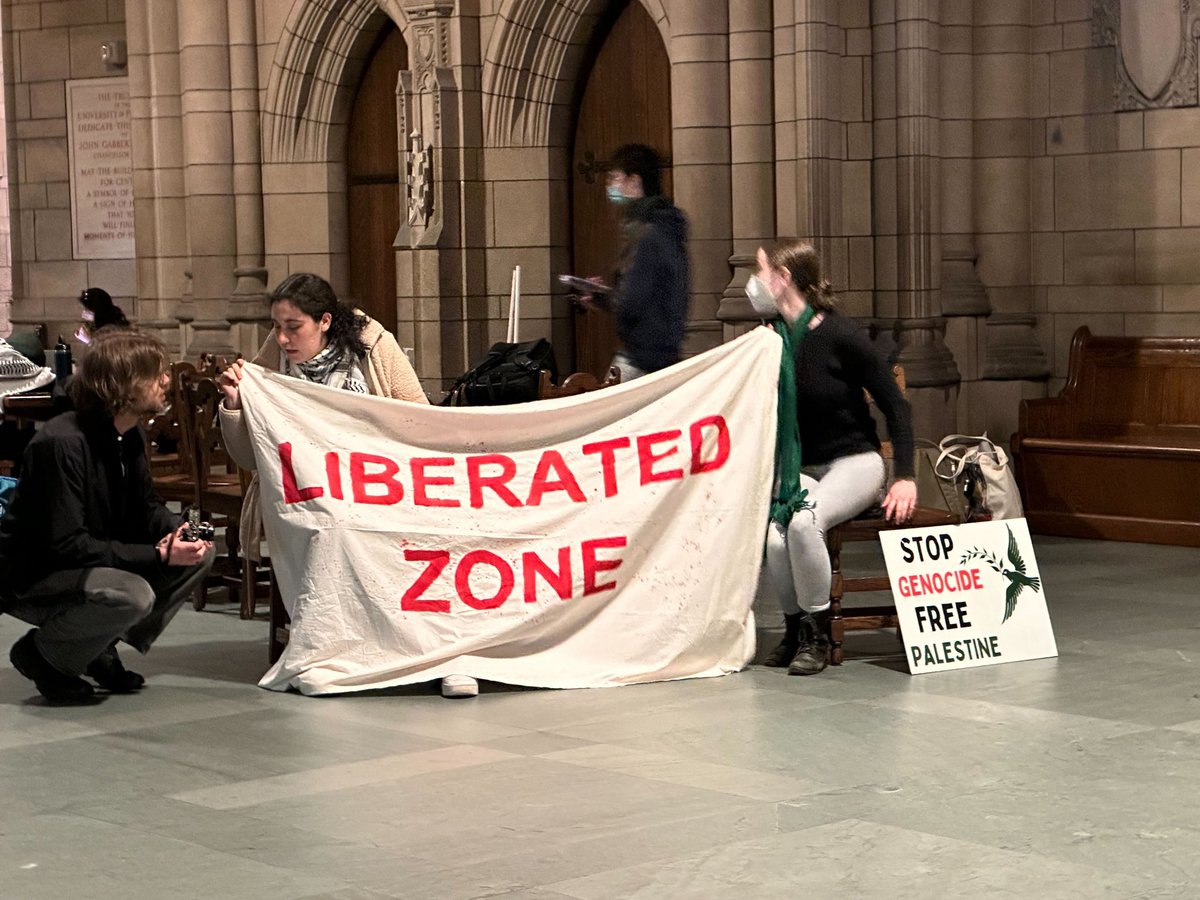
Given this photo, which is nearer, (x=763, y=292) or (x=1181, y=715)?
(x=1181, y=715)

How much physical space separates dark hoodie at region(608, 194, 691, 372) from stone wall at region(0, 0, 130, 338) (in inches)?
425

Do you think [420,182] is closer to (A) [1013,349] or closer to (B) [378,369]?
(A) [1013,349]

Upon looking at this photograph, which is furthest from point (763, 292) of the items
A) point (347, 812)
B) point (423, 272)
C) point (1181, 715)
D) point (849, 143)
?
point (423, 272)

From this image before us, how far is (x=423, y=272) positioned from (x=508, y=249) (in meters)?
0.61

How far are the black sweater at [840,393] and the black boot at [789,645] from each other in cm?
57

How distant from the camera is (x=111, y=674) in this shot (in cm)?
720

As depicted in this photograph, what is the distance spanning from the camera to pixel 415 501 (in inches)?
284

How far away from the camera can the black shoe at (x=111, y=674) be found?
720cm

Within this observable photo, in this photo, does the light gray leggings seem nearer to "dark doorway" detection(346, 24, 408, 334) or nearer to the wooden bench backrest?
the wooden bench backrest

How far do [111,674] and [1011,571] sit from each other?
3.26 meters

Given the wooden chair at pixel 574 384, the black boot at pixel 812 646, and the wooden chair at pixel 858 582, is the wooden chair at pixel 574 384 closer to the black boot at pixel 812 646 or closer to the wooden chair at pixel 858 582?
the wooden chair at pixel 858 582

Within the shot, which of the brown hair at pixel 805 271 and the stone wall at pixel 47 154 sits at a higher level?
the stone wall at pixel 47 154

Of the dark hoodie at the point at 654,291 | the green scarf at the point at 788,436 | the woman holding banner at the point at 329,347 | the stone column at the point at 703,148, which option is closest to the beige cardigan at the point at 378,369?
the woman holding banner at the point at 329,347

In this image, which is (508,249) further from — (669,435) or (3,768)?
(3,768)
